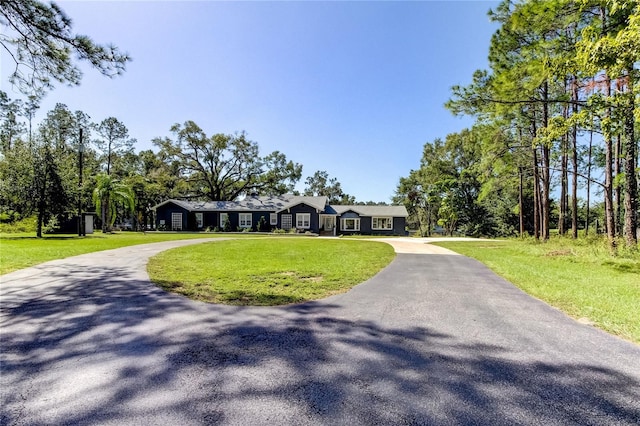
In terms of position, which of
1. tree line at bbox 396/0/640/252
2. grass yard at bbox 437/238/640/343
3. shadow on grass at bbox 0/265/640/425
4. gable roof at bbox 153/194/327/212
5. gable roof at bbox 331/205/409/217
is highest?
tree line at bbox 396/0/640/252

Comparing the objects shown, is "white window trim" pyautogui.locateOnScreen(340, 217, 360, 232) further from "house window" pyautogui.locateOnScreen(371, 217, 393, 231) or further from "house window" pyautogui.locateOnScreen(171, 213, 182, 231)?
"house window" pyautogui.locateOnScreen(171, 213, 182, 231)

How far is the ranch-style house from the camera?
113ft

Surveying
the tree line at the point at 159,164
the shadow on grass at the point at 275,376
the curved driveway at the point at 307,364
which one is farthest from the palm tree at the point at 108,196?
the shadow on grass at the point at 275,376

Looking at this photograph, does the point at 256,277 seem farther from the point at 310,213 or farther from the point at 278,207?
the point at 278,207

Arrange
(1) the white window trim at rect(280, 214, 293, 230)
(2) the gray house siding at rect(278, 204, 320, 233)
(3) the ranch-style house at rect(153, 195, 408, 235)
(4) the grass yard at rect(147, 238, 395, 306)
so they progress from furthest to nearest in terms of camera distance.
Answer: (3) the ranch-style house at rect(153, 195, 408, 235)
(1) the white window trim at rect(280, 214, 293, 230)
(2) the gray house siding at rect(278, 204, 320, 233)
(4) the grass yard at rect(147, 238, 395, 306)

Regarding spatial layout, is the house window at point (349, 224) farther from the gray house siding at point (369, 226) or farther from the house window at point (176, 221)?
the house window at point (176, 221)

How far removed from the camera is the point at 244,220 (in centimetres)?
3550

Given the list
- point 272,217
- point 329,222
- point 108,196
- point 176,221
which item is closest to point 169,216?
point 176,221

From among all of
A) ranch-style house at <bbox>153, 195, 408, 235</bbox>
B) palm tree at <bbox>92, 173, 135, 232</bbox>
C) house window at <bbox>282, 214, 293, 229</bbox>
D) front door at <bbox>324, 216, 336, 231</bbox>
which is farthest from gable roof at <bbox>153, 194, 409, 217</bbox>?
palm tree at <bbox>92, 173, 135, 232</bbox>

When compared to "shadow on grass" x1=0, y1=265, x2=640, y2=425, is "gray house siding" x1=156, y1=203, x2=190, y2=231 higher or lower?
higher

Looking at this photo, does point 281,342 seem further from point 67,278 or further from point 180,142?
point 180,142

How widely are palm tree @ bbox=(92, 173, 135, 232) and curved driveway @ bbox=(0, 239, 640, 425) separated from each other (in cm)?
2738

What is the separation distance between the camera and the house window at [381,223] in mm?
35688

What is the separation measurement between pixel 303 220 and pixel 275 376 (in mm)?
30921
